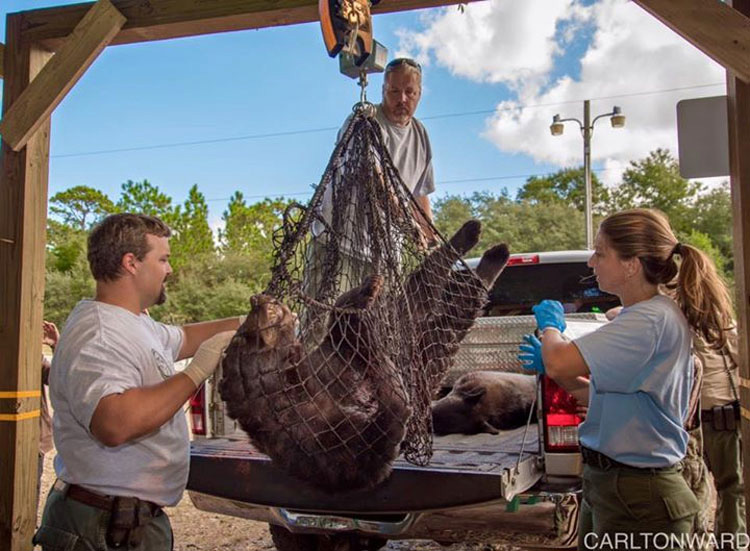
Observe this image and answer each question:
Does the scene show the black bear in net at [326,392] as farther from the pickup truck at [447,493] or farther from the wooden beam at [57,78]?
the wooden beam at [57,78]

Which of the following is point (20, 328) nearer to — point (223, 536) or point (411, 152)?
point (411, 152)

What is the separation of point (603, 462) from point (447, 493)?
72cm

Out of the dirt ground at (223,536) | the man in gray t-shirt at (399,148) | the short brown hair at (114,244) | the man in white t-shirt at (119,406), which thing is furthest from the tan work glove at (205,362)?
the dirt ground at (223,536)

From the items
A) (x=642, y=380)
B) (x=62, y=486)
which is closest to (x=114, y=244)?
A: (x=62, y=486)

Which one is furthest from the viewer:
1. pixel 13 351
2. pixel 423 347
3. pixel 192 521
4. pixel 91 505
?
pixel 192 521

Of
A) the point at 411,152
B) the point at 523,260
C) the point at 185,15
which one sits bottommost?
the point at 523,260

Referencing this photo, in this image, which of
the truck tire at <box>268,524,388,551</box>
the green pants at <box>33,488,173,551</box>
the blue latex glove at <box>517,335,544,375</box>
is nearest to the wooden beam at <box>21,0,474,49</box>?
the blue latex glove at <box>517,335,544,375</box>

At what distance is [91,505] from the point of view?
2393 millimetres

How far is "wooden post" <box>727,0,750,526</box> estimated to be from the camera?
2.63m

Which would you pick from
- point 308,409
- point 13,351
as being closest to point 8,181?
point 13,351

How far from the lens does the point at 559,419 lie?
10.4 ft

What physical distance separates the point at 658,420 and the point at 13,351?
9.41ft

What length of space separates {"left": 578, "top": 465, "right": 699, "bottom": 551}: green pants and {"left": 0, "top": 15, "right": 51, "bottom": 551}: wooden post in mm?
2607

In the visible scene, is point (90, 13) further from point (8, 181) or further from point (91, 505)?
point (91, 505)
